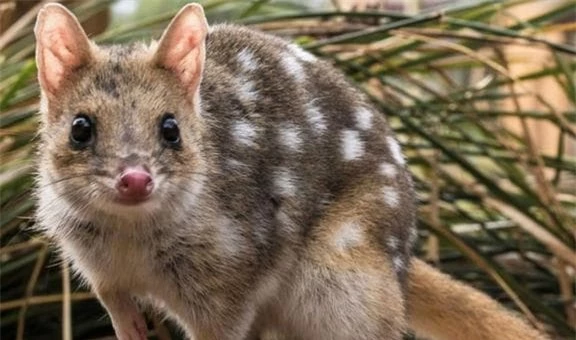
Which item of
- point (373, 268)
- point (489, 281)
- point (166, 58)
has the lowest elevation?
point (489, 281)

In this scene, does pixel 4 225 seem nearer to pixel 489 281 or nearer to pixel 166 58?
pixel 166 58

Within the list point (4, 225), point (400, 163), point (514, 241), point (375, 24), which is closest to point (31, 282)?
point (4, 225)

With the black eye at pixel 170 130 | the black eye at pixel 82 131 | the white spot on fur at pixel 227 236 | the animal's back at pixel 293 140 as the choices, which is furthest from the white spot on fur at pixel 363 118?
the black eye at pixel 82 131

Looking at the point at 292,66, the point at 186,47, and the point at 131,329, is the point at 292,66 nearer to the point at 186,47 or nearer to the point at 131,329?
the point at 186,47

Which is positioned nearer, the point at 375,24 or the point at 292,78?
the point at 292,78

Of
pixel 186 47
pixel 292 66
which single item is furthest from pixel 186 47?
pixel 292 66

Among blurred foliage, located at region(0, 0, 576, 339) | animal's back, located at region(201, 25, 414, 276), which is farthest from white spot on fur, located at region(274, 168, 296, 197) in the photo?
blurred foliage, located at region(0, 0, 576, 339)
